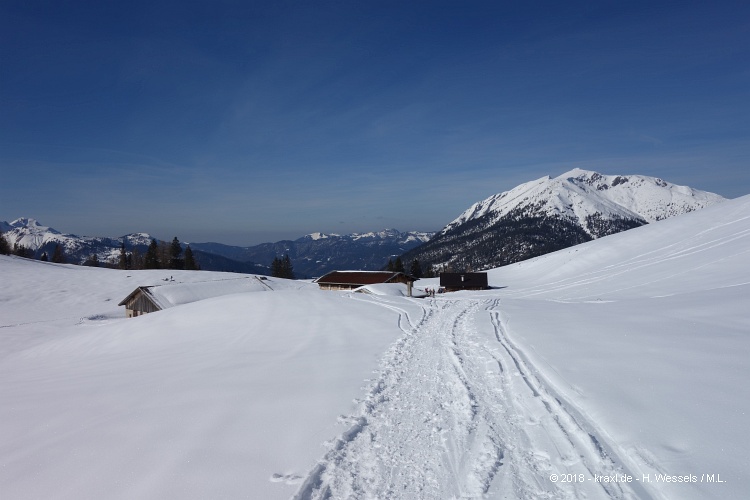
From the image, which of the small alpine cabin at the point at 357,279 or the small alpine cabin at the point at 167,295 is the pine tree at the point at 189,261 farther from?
the small alpine cabin at the point at 167,295

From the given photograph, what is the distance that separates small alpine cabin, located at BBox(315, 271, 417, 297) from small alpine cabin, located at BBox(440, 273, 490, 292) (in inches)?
310

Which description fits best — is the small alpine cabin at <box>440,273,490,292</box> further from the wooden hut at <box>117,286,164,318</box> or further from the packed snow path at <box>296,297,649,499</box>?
the packed snow path at <box>296,297,649,499</box>

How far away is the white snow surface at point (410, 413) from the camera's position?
4859mm

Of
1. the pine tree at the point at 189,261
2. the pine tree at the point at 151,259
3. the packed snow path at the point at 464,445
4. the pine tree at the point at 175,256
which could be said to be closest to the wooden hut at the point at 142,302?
the packed snow path at the point at 464,445

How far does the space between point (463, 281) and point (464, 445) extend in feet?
200

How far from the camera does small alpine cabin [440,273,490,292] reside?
62494 mm

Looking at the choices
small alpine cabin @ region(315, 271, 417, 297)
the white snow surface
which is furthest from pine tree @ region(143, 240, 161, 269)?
A: the white snow surface

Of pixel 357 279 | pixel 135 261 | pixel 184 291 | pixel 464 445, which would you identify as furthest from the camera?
pixel 135 261

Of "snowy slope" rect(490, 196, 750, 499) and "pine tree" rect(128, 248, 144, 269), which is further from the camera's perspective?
"pine tree" rect(128, 248, 144, 269)

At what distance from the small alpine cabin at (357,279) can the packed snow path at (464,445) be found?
165ft

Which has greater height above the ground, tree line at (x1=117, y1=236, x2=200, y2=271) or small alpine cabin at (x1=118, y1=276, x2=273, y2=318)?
tree line at (x1=117, y1=236, x2=200, y2=271)

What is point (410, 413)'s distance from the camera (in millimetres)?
7109

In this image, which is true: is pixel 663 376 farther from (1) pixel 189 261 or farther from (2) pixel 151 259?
(2) pixel 151 259

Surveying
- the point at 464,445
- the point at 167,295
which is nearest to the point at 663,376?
the point at 464,445
